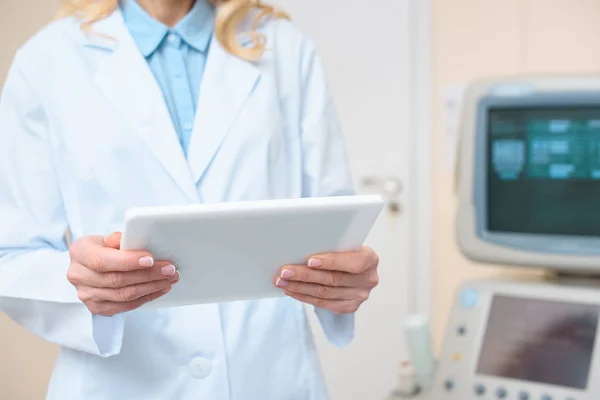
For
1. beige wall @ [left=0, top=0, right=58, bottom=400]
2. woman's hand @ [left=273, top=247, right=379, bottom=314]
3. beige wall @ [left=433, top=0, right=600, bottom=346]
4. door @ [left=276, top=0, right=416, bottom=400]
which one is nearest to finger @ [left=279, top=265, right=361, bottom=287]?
woman's hand @ [left=273, top=247, right=379, bottom=314]

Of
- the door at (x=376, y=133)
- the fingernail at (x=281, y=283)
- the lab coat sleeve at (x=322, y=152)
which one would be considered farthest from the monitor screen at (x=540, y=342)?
the door at (x=376, y=133)

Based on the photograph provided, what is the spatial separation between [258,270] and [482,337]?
648 millimetres

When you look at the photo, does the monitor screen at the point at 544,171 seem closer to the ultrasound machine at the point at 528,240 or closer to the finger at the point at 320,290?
the ultrasound machine at the point at 528,240

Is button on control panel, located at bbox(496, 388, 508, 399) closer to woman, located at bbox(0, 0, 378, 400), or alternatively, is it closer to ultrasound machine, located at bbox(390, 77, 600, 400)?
ultrasound machine, located at bbox(390, 77, 600, 400)

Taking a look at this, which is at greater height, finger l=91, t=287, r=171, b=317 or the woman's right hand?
the woman's right hand

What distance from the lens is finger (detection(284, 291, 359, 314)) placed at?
869 millimetres

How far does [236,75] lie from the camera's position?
3.44 ft

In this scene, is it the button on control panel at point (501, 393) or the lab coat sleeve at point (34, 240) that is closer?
the lab coat sleeve at point (34, 240)

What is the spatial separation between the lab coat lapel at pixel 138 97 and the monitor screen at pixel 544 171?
0.65 metres

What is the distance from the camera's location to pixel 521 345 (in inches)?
50.3

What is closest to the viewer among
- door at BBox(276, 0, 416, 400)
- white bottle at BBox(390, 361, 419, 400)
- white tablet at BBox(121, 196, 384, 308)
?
white tablet at BBox(121, 196, 384, 308)

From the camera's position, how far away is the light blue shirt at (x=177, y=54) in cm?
103

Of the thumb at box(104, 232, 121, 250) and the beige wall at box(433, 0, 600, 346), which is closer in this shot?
the thumb at box(104, 232, 121, 250)

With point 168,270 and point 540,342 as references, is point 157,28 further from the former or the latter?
point 540,342
